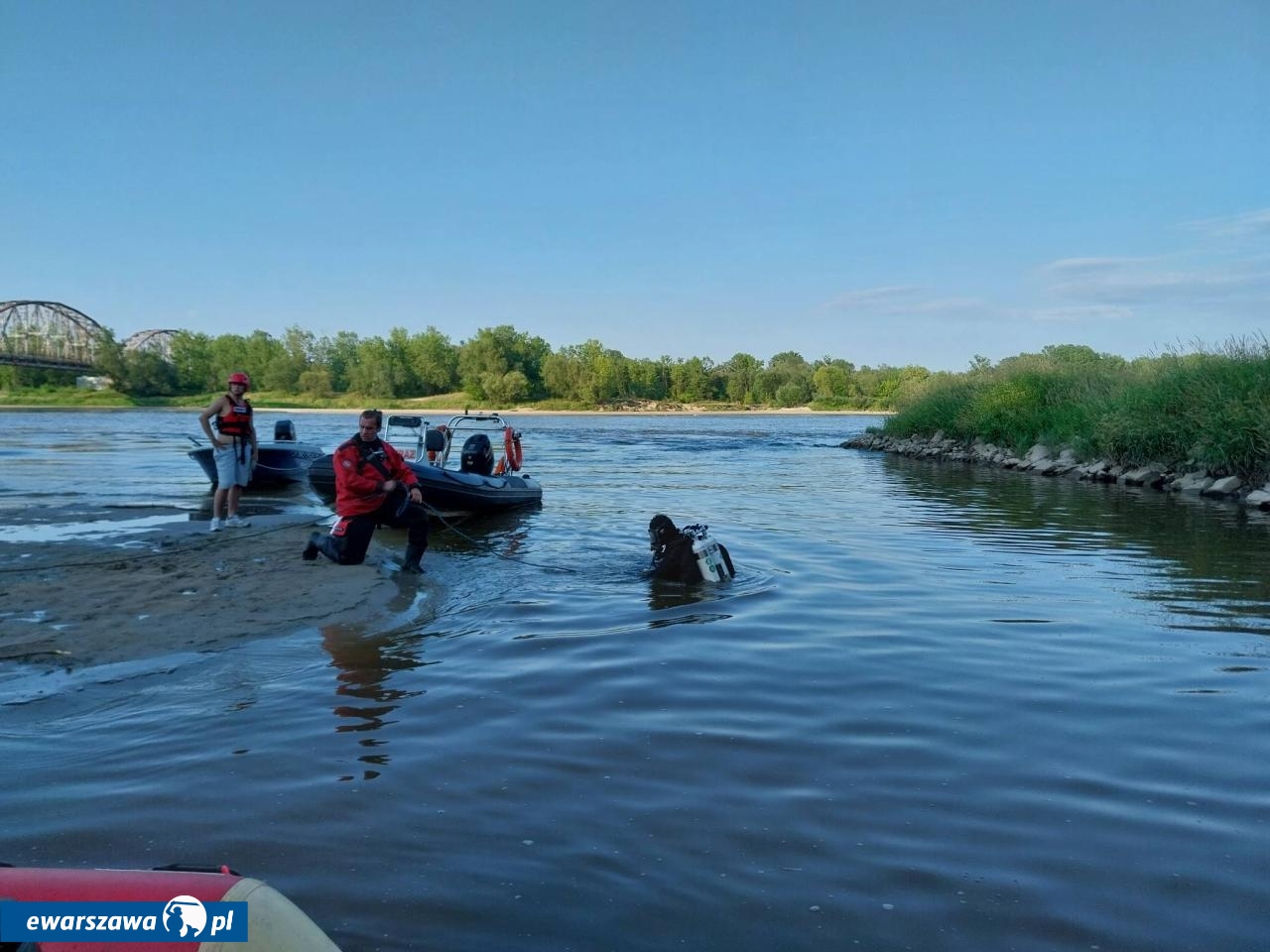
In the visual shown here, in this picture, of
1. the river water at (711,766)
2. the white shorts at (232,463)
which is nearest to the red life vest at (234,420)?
the white shorts at (232,463)

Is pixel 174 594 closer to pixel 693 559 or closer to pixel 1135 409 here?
pixel 693 559

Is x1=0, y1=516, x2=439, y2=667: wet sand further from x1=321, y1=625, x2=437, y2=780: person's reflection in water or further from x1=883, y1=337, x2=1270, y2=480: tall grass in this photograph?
x1=883, y1=337, x2=1270, y2=480: tall grass

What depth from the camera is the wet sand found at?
20.9 ft

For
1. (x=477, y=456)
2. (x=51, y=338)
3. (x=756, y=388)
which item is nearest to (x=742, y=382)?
(x=756, y=388)

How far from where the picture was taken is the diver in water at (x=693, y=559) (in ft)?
28.7

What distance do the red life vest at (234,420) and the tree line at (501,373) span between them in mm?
100498

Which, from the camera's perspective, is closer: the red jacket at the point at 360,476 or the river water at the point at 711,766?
the river water at the point at 711,766

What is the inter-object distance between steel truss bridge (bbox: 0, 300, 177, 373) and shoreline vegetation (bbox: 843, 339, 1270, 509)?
82.7 m

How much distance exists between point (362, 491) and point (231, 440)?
9.77ft

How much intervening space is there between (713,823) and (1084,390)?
26.1m

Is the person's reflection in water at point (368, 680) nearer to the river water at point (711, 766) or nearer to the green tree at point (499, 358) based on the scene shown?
the river water at point (711, 766)

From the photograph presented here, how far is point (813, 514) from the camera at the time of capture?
49.5ft

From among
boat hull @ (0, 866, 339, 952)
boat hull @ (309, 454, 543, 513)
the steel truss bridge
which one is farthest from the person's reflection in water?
the steel truss bridge

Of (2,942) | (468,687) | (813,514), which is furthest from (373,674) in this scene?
(813,514)
